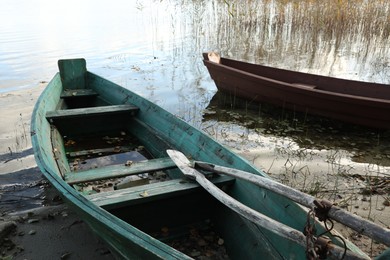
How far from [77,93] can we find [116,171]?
2.66 metres

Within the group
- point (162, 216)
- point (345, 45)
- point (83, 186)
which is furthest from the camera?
point (345, 45)

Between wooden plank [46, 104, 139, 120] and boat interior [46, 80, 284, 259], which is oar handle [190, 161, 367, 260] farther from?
wooden plank [46, 104, 139, 120]

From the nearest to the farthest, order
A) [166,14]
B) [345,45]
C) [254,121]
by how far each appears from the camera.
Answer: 1. [254,121]
2. [345,45]
3. [166,14]

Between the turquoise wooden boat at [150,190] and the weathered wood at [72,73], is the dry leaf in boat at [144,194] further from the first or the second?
the weathered wood at [72,73]

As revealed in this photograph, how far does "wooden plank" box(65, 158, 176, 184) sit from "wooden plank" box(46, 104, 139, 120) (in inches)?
53.2

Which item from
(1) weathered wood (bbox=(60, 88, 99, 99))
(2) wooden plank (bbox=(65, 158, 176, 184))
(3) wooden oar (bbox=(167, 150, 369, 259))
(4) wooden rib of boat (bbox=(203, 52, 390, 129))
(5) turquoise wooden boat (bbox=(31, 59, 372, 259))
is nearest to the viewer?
(3) wooden oar (bbox=(167, 150, 369, 259))

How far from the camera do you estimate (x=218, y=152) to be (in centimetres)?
316

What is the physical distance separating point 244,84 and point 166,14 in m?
13.5

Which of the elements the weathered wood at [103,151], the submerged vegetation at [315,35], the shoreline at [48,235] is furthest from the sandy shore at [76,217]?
the submerged vegetation at [315,35]

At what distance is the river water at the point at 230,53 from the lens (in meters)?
5.46

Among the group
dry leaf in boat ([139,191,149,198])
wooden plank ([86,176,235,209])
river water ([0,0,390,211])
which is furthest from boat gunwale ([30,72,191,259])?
river water ([0,0,390,211])

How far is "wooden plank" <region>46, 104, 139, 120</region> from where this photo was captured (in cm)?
432

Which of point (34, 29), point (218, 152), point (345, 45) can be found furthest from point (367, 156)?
point (34, 29)

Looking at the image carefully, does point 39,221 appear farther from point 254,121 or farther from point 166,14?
point 166,14
